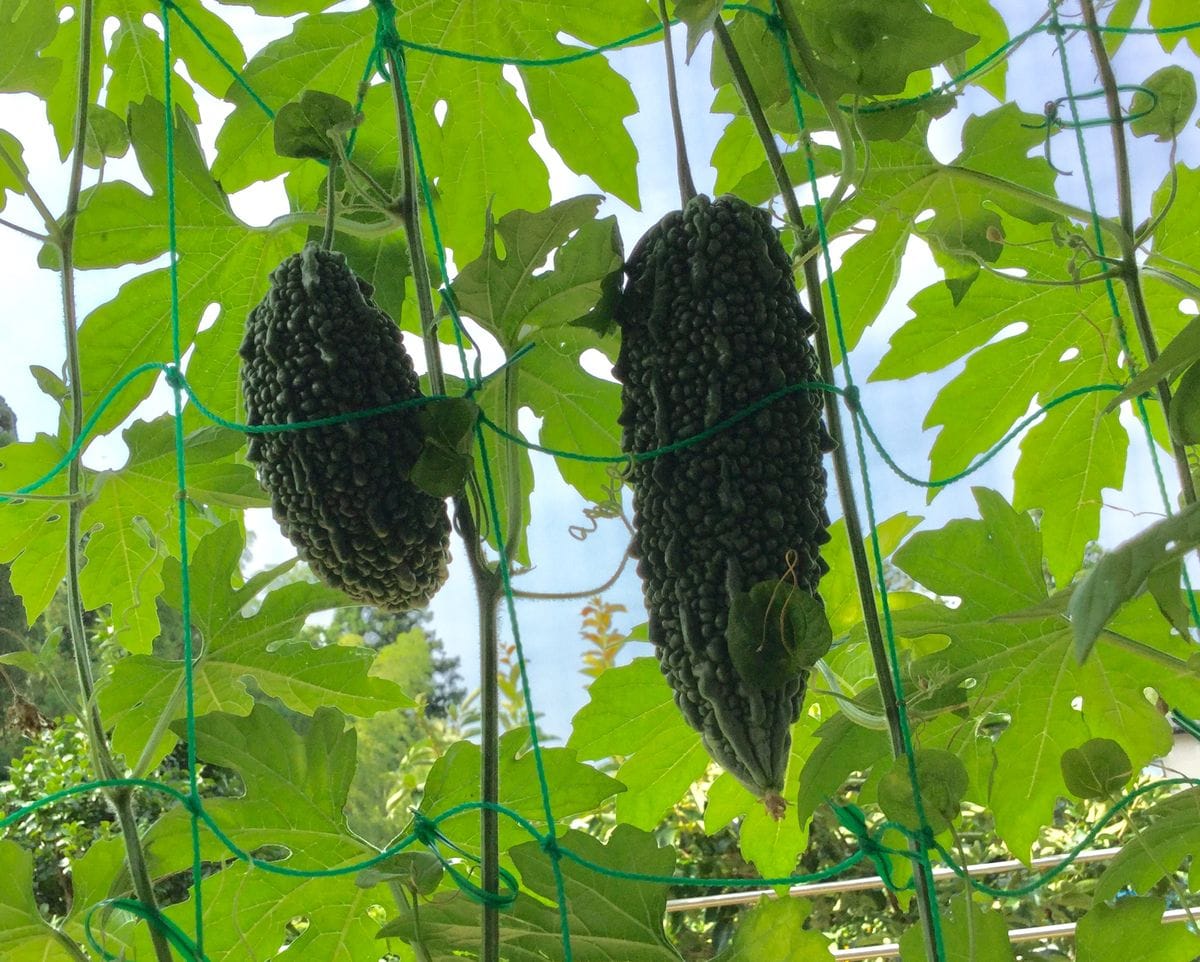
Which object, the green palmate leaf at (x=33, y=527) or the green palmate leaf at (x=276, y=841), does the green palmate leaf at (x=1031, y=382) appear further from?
the green palmate leaf at (x=33, y=527)

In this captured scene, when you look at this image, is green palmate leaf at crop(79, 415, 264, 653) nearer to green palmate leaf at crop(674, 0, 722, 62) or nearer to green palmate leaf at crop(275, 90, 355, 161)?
green palmate leaf at crop(275, 90, 355, 161)

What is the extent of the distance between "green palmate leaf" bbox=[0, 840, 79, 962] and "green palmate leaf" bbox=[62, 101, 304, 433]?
0.33 meters

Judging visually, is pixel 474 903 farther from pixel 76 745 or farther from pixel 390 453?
pixel 76 745

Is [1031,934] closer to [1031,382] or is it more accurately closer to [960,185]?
[1031,382]

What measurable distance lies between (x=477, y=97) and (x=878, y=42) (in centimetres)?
42

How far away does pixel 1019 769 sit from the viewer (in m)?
0.89

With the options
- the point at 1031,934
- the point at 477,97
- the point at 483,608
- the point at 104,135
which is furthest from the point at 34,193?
the point at 1031,934

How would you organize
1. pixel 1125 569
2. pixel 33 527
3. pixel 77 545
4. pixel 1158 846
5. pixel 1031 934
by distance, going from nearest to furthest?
pixel 1125 569, pixel 1158 846, pixel 77 545, pixel 33 527, pixel 1031 934

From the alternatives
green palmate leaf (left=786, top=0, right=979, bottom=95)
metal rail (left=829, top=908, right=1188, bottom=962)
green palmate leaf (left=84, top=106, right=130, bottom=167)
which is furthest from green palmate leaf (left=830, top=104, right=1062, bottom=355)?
metal rail (left=829, top=908, right=1188, bottom=962)

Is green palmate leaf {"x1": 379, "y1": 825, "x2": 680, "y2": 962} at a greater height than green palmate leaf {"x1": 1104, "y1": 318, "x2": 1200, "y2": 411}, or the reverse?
green palmate leaf {"x1": 1104, "y1": 318, "x2": 1200, "y2": 411}

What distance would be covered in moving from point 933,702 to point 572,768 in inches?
10.1

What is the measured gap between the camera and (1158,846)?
781 mm

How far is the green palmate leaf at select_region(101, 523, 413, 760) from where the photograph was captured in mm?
907

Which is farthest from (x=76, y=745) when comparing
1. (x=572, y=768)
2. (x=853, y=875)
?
(x=572, y=768)
